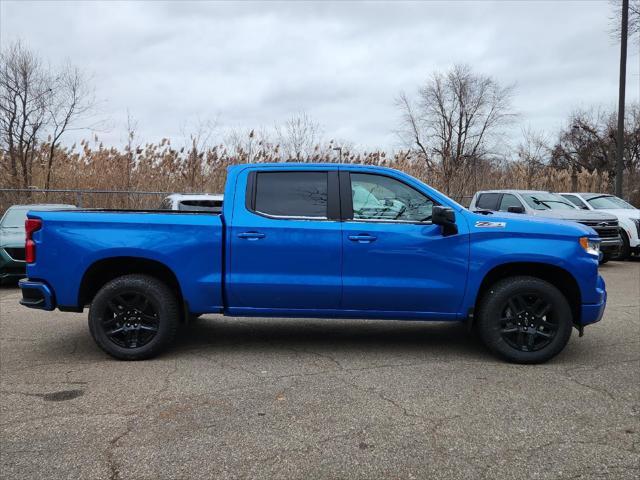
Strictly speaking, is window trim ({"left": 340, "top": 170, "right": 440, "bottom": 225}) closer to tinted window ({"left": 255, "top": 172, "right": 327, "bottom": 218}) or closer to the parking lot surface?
tinted window ({"left": 255, "top": 172, "right": 327, "bottom": 218})

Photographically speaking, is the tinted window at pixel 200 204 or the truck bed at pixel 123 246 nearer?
the truck bed at pixel 123 246

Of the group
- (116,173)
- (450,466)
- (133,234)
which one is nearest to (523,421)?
(450,466)

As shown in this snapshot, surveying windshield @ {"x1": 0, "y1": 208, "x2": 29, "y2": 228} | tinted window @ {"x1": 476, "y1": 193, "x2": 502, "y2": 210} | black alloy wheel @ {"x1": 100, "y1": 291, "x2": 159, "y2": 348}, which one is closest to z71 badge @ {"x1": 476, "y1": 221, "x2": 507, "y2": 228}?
black alloy wheel @ {"x1": 100, "y1": 291, "x2": 159, "y2": 348}

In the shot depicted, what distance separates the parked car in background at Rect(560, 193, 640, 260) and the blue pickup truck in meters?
10.8

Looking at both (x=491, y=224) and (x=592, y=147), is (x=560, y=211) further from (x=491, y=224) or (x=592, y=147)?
(x=592, y=147)

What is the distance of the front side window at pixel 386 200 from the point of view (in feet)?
17.2

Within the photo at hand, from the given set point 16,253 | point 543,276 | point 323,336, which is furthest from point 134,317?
point 16,253

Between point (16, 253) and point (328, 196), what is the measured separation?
23.3 ft

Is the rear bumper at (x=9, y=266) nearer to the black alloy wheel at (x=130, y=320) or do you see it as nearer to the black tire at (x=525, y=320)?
the black alloy wheel at (x=130, y=320)

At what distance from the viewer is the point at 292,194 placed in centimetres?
533

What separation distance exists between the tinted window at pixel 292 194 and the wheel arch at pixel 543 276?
1706mm

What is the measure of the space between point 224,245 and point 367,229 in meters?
1.36

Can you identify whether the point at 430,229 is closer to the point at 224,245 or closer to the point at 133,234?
the point at 224,245

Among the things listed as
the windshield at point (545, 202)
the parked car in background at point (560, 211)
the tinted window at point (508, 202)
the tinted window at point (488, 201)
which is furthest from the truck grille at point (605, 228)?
the tinted window at point (488, 201)
